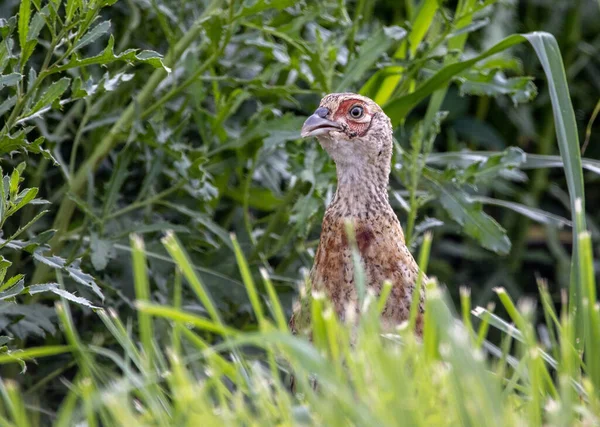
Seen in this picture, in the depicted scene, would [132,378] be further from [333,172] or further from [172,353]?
[333,172]

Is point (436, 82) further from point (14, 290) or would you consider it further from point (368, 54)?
point (14, 290)

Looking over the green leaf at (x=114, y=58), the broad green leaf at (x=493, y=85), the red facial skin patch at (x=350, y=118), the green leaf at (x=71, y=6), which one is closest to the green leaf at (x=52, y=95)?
the green leaf at (x=114, y=58)

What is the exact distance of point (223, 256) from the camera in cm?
367

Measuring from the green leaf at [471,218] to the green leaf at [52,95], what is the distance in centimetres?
134

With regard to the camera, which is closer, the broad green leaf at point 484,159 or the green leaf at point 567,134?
the green leaf at point 567,134

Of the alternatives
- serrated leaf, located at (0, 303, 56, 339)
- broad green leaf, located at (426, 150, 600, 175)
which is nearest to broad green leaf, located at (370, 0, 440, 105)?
broad green leaf, located at (426, 150, 600, 175)

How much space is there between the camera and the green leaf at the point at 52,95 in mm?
2684

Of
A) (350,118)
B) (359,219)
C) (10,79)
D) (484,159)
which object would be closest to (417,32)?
(484,159)

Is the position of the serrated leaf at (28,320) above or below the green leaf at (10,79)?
below

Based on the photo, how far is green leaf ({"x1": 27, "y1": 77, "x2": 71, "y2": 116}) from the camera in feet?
8.80

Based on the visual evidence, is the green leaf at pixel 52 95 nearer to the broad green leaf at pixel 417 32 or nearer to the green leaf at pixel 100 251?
the green leaf at pixel 100 251

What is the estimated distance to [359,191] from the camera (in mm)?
3041

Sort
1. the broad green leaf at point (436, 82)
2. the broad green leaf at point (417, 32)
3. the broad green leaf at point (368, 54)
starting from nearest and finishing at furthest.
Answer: the broad green leaf at point (436, 82) → the broad green leaf at point (368, 54) → the broad green leaf at point (417, 32)

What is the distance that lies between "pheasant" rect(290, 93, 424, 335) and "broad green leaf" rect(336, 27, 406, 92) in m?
0.27
